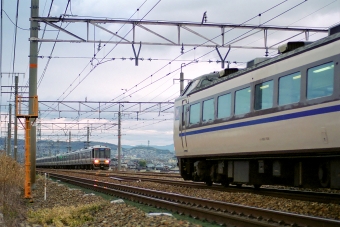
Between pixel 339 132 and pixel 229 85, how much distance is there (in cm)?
552

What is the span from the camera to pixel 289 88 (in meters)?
11.4

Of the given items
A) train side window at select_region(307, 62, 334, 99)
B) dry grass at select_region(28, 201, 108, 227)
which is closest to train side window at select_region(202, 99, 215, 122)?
dry grass at select_region(28, 201, 108, 227)

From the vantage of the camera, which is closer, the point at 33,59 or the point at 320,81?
the point at 320,81

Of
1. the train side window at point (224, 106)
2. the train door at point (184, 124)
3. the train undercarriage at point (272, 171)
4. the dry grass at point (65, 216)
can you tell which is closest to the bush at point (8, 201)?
the dry grass at point (65, 216)

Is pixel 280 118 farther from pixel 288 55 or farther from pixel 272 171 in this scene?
pixel 272 171

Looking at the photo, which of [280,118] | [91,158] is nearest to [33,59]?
[280,118]

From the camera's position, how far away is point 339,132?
9539 mm

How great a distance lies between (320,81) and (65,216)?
243 inches

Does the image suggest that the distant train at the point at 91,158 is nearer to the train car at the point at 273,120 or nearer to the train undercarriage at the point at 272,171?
the train undercarriage at the point at 272,171

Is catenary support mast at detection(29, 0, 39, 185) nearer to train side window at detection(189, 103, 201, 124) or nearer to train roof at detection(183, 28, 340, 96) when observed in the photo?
train side window at detection(189, 103, 201, 124)

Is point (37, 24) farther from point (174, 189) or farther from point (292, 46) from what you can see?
point (292, 46)

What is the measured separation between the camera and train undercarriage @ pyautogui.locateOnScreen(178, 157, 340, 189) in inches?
432

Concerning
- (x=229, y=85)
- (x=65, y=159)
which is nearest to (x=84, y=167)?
(x=65, y=159)

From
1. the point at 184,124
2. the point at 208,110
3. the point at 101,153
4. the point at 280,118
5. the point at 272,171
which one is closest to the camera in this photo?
the point at 280,118
